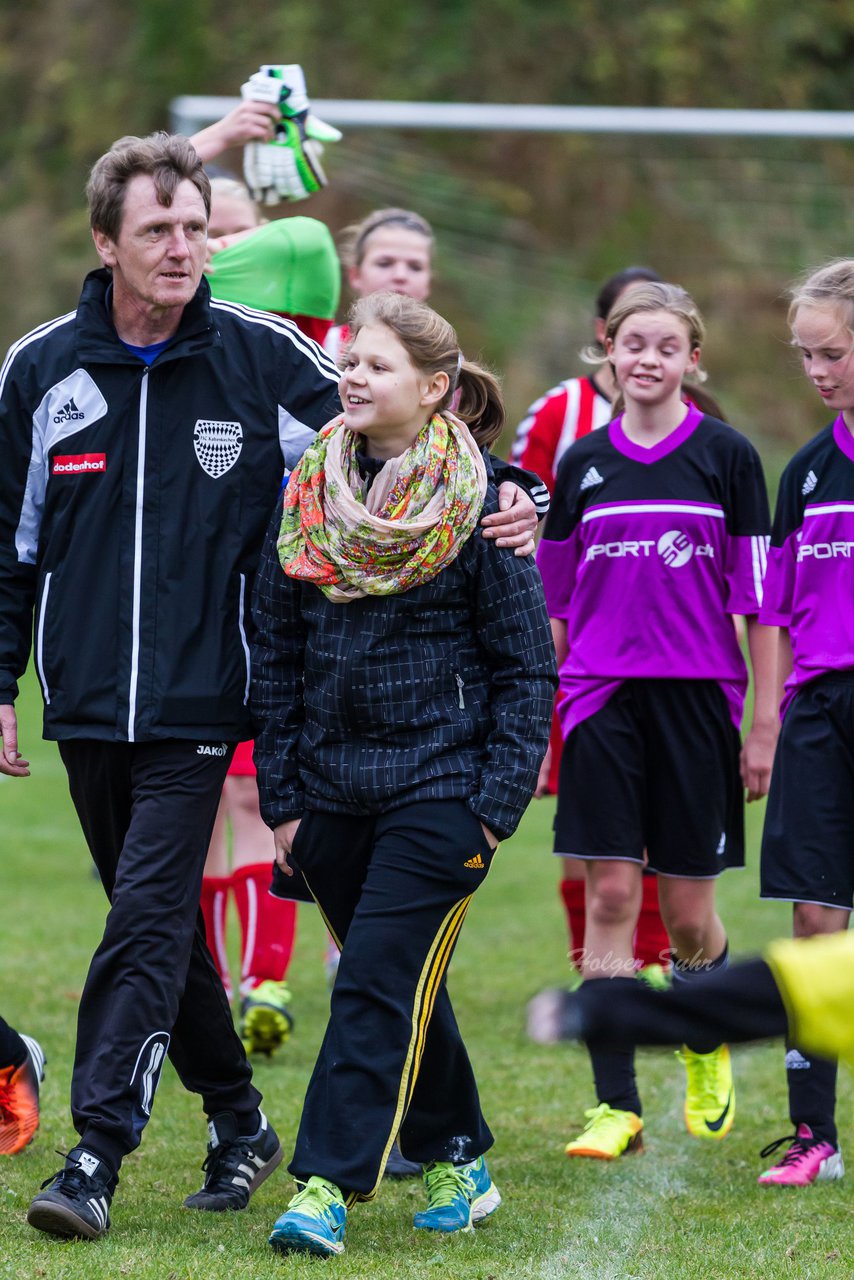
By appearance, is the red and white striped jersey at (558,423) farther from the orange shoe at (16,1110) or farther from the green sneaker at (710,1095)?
the orange shoe at (16,1110)

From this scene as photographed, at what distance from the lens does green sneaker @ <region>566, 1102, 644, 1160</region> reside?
4.93 metres

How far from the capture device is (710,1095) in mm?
5250

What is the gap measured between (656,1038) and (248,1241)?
152 cm

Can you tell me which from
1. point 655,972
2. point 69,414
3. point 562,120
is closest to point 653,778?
point 655,972

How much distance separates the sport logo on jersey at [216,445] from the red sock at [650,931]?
2428mm

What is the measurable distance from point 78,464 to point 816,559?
187cm

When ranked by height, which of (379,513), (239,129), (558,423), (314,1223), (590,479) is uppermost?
(239,129)

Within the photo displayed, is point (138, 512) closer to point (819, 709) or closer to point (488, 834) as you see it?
point (488, 834)

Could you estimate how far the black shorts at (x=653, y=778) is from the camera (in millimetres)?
5129

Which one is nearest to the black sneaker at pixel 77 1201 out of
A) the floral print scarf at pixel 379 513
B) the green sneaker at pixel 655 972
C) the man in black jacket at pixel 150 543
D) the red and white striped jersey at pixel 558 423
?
the man in black jacket at pixel 150 543

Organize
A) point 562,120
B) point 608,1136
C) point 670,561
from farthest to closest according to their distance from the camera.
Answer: point 562,120
point 670,561
point 608,1136

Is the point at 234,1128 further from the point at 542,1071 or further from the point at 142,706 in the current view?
the point at 542,1071

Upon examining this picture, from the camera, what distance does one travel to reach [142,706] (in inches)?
165

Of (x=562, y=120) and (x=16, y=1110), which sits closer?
(x=16, y=1110)
